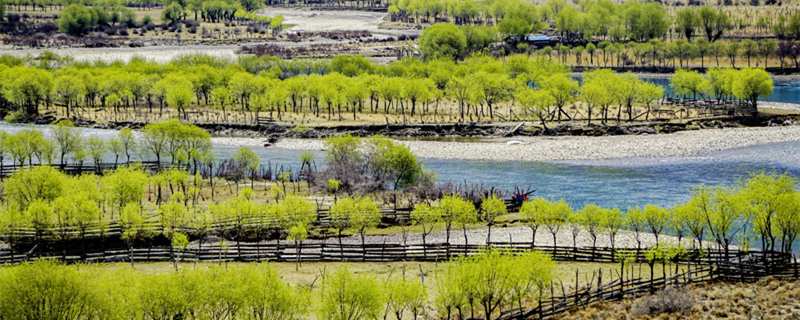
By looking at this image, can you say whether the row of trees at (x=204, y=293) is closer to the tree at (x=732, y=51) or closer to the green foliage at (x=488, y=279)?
the green foliage at (x=488, y=279)

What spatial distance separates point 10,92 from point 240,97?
34835 millimetres

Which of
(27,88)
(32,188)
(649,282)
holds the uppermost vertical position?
(27,88)

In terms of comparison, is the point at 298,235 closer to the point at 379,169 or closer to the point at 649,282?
the point at 379,169

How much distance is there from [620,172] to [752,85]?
4284cm

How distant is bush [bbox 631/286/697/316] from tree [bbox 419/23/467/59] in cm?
13373

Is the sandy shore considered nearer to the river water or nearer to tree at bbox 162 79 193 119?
the river water

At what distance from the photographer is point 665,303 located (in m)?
40.1

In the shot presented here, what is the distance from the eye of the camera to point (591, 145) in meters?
93.4

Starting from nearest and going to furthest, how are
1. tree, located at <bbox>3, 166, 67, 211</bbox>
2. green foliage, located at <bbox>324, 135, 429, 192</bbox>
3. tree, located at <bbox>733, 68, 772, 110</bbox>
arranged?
tree, located at <bbox>3, 166, 67, 211</bbox> → green foliage, located at <bbox>324, 135, 429, 192</bbox> → tree, located at <bbox>733, 68, 772, 110</bbox>

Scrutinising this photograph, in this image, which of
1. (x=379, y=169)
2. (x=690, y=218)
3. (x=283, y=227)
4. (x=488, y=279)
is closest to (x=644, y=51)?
(x=379, y=169)

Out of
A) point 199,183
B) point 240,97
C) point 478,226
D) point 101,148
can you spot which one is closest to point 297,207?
point 478,226

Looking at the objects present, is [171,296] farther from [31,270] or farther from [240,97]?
[240,97]

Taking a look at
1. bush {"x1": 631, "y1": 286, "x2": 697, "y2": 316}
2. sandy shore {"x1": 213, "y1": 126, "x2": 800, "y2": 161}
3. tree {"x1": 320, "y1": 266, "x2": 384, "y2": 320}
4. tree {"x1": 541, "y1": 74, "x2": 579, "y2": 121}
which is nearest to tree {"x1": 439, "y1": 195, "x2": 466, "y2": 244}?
bush {"x1": 631, "y1": 286, "x2": 697, "y2": 316}

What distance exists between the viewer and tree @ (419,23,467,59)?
567ft
